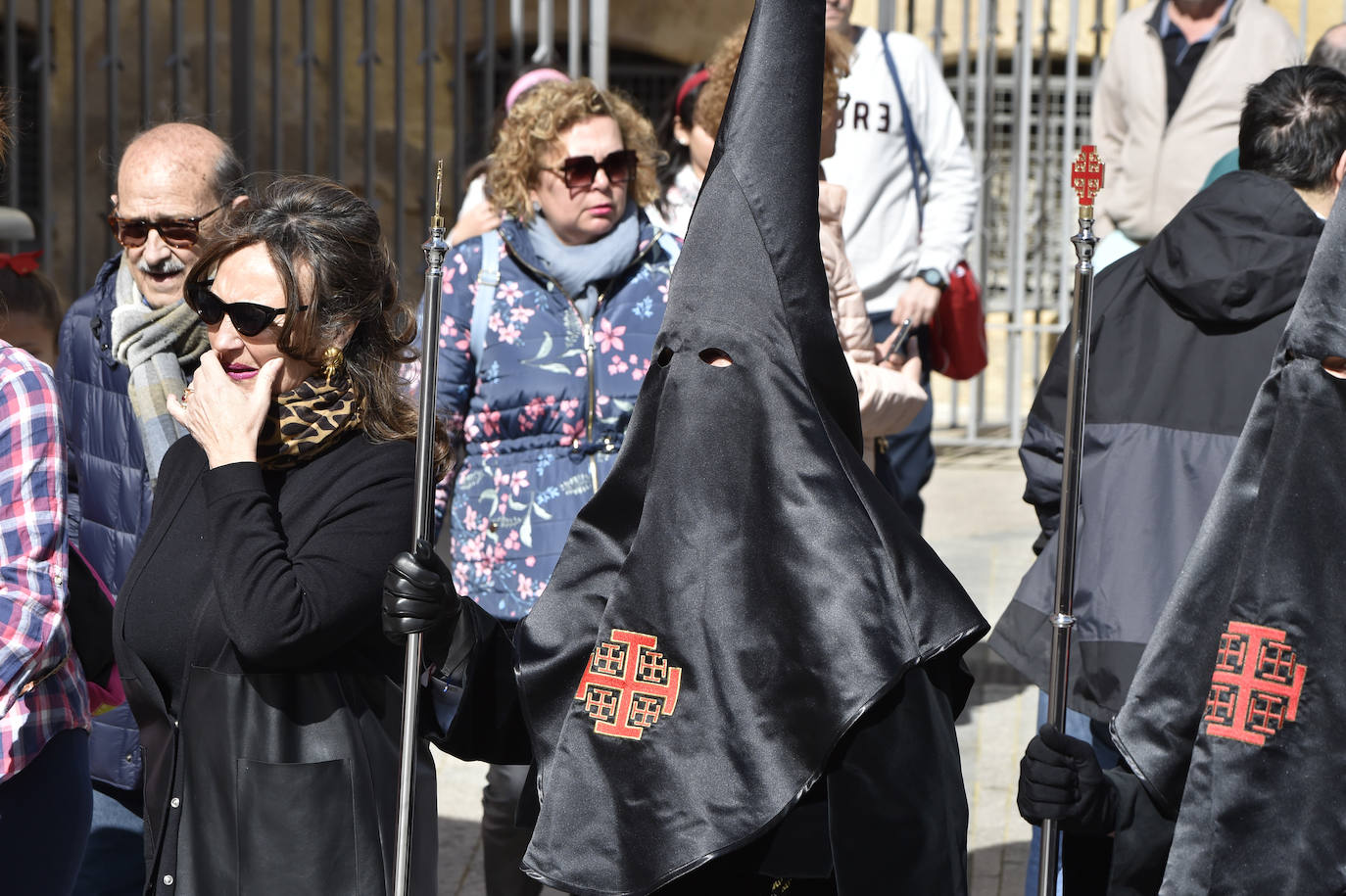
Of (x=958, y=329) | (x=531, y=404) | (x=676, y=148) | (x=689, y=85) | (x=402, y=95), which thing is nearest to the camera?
(x=531, y=404)

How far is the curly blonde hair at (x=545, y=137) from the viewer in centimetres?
401

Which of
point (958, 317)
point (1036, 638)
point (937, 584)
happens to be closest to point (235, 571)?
point (937, 584)

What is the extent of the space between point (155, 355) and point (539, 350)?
838mm

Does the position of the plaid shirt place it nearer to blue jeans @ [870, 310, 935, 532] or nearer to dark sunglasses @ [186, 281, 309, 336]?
dark sunglasses @ [186, 281, 309, 336]

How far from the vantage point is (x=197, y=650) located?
2578mm

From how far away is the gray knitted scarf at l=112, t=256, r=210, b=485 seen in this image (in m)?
3.25

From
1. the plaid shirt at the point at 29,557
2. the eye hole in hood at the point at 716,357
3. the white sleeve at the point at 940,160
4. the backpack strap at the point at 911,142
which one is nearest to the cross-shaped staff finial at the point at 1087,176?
the eye hole in hood at the point at 716,357

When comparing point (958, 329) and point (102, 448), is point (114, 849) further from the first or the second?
point (958, 329)

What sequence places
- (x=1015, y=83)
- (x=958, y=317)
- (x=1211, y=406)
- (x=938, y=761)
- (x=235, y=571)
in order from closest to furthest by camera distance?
(x=938, y=761), (x=235, y=571), (x=1211, y=406), (x=958, y=317), (x=1015, y=83)

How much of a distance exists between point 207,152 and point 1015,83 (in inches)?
225

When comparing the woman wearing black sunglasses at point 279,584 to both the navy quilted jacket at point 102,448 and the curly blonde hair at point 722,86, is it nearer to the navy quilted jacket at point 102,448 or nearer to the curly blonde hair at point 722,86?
the navy quilted jacket at point 102,448

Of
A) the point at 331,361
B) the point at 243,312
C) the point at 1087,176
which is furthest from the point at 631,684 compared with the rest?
the point at 1087,176

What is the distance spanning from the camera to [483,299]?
12.8ft

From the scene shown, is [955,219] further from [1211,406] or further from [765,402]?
[765,402]
